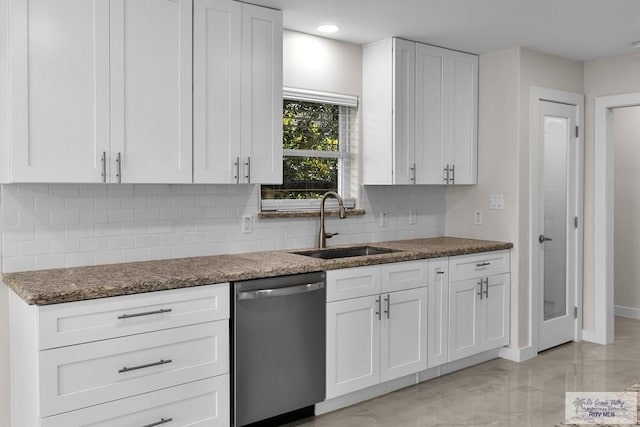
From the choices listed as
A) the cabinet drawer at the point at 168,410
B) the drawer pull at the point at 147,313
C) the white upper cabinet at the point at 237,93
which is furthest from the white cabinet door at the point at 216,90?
the cabinet drawer at the point at 168,410

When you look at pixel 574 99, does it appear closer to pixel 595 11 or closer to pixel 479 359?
pixel 595 11

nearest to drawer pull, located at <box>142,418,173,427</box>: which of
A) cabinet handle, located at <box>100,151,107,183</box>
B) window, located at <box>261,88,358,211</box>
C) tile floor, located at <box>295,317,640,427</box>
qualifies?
tile floor, located at <box>295,317,640,427</box>

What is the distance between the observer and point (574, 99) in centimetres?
477

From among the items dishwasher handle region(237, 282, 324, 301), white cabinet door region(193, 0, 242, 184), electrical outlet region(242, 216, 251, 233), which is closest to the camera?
dishwasher handle region(237, 282, 324, 301)

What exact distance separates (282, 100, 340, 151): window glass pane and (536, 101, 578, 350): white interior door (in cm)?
171

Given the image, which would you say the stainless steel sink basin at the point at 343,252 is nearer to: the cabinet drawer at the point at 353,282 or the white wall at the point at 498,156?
the cabinet drawer at the point at 353,282

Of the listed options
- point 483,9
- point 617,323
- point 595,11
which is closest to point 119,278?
point 483,9

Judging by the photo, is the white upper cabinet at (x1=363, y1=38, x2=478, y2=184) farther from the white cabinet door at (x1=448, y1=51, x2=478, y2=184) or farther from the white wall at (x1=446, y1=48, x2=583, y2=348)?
the white wall at (x1=446, y1=48, x2=583, y2=348)

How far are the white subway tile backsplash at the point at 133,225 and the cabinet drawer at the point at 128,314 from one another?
688mm

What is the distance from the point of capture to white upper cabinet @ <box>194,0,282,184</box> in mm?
3074

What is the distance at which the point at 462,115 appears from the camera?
448 centimetres

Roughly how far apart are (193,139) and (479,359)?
2777 mm

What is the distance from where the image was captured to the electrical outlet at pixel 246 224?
3648 millimetres

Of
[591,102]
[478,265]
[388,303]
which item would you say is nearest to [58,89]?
[388,303]
